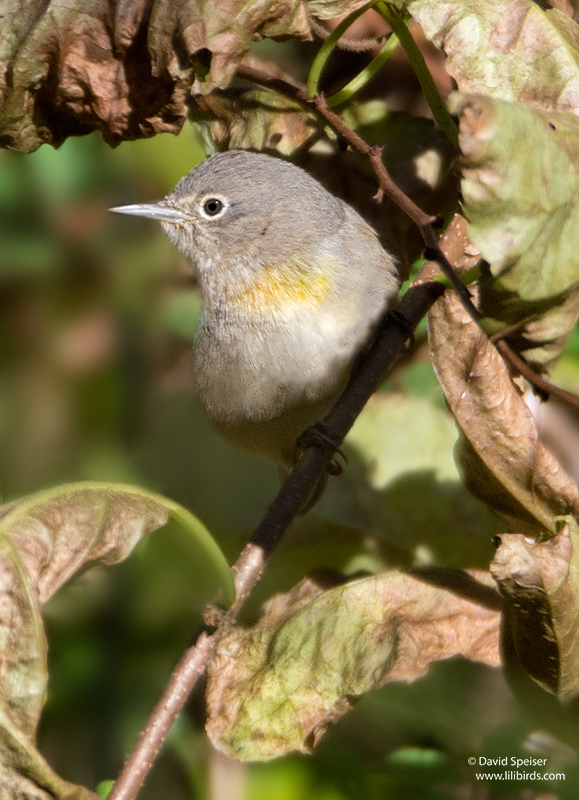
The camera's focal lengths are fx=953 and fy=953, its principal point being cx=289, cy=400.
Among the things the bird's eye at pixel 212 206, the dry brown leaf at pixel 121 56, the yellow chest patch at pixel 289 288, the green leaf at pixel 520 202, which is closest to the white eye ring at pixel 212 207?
the bird's eye at pixel 212 206

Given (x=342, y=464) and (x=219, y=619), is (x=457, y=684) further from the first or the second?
(x=342, y=464)

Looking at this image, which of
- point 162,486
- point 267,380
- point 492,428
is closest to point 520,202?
point 492,428

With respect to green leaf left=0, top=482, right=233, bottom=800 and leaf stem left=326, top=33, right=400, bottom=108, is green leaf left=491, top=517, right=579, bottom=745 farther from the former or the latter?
leaf stem left=326, top=33, right=400, bottom=108

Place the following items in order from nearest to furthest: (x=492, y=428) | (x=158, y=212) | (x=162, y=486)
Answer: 1. (x=492, y=428)
2. (x=162, y=486)
3. (x=158, y=212)

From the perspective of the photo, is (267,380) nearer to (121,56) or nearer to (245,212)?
(245,212)

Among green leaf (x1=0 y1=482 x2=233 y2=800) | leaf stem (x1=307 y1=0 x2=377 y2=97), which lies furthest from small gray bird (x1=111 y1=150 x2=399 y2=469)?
green leaf (x1=0 y1=482 x2=233 y2=800)

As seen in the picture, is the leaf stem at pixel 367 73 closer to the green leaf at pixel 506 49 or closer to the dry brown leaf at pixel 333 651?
the green leaf at pixel 506 49
